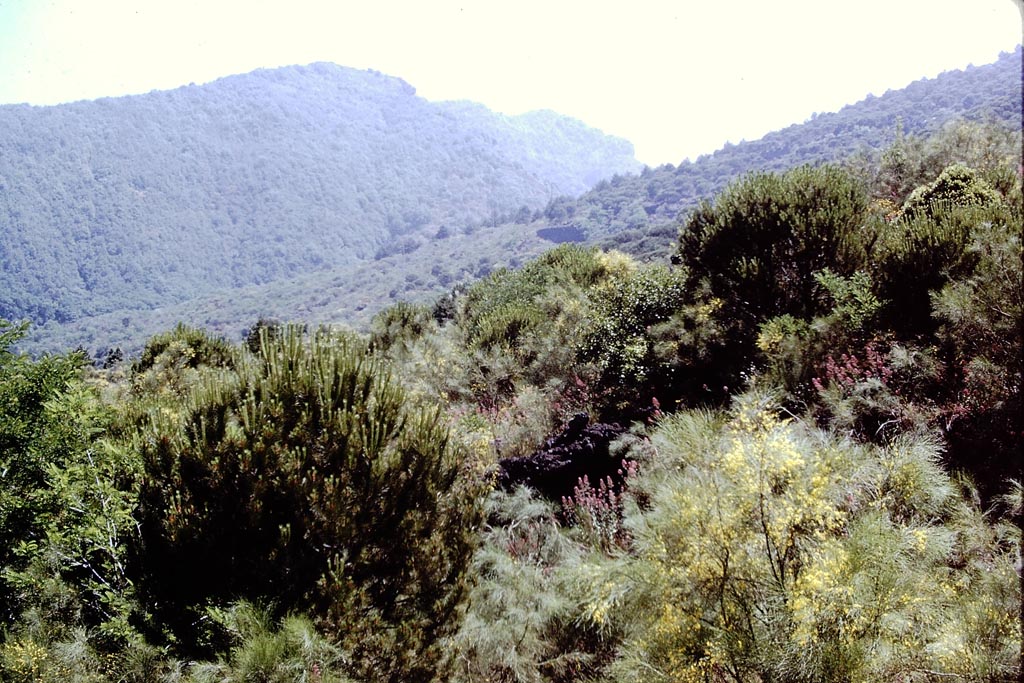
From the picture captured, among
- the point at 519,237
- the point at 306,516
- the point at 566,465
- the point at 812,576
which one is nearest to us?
the point at 812,576

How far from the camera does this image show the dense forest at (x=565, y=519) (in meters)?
2.74

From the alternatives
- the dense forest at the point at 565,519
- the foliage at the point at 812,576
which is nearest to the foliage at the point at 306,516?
the dense forest at the point at 565,519

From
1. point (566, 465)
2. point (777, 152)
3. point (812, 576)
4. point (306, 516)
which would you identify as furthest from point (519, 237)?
point (812, 576)

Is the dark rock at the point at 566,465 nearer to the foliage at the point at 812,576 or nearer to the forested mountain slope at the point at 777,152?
the foliage at the point at 812,576

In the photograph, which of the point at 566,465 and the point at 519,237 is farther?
the point at 519,237

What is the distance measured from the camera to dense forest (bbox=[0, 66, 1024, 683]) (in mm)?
2736

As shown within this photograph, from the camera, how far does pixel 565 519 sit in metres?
5.60

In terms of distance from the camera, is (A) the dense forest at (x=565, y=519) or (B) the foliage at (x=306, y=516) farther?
(B) the foliage at (x=306, y=516)

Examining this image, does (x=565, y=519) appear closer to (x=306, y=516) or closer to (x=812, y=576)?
(x=306, y=516)

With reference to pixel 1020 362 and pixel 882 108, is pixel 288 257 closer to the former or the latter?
pixel 882 108

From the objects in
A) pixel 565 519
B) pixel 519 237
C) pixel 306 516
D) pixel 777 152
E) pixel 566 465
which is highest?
pixel 777 152

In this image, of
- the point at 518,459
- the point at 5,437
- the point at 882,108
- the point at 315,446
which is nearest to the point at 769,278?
the point at 518,459

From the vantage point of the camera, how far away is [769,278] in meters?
7.84

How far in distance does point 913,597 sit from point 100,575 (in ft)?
18.3
